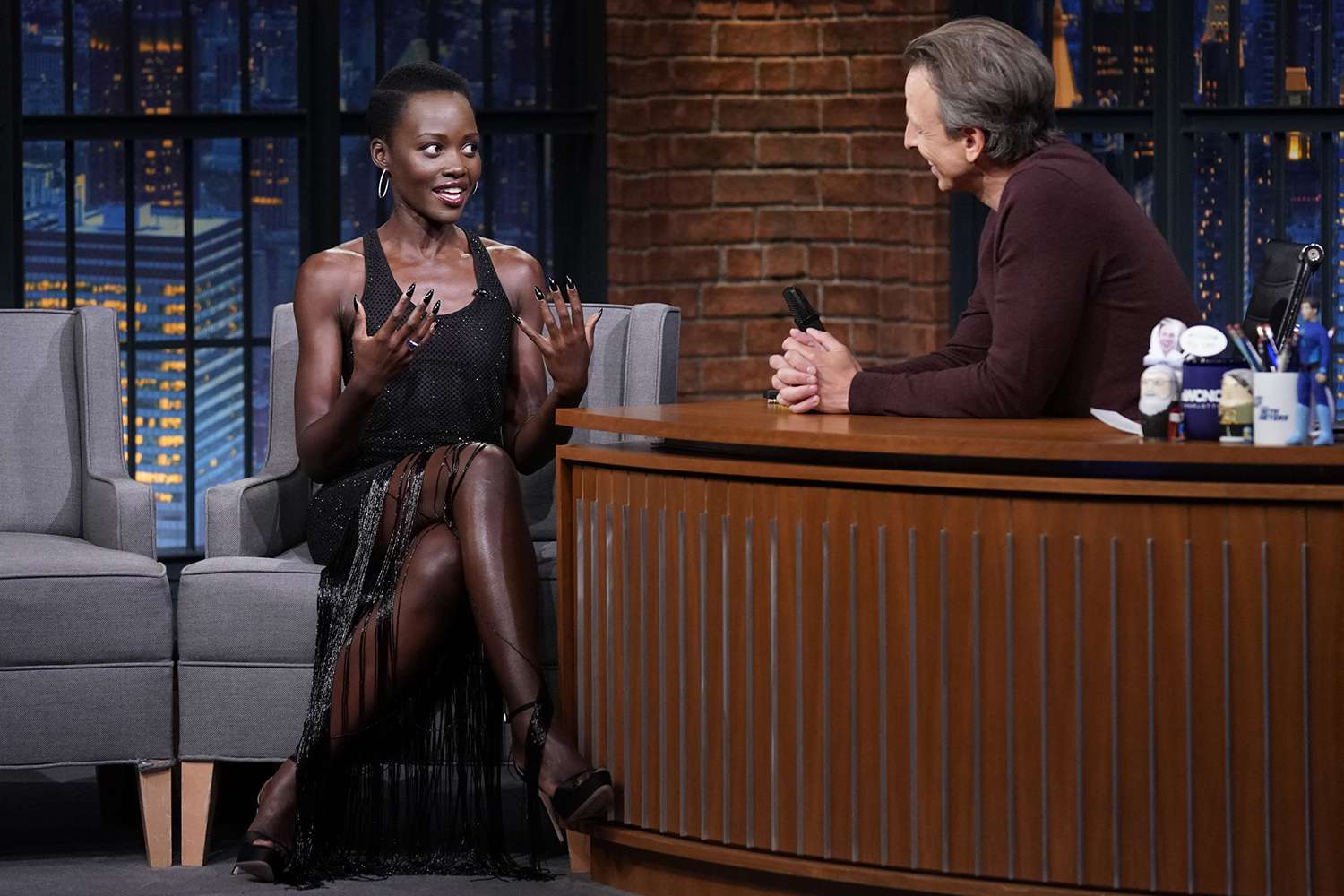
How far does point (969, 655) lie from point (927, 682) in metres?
0.07

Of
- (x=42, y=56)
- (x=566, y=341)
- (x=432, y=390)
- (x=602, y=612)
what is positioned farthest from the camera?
(x=42, y=56)

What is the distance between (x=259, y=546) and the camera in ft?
11.5

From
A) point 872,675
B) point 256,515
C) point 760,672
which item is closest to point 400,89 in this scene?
point 256,515

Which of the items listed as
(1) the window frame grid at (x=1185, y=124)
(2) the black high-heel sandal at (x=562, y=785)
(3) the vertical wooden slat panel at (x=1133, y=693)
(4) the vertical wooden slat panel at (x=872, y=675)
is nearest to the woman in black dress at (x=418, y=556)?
(2) the black high-heel sandal at (x=562, y=785)

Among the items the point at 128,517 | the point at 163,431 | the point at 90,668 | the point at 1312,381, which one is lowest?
the point at 90,668

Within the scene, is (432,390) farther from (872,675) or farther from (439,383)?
(872,675)

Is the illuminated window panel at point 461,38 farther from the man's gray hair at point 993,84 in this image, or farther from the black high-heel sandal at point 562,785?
Result: the black high-heel sandal at point 562,785

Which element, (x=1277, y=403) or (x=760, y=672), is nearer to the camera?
(x=1277, y=403)

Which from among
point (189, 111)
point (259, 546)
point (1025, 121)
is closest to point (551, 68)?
point (189, 111)

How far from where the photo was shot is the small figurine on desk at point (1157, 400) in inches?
100

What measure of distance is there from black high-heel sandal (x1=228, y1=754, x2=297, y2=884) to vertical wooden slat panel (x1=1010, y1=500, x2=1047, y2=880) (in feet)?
3.97

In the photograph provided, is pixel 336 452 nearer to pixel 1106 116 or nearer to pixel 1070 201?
pixel 1070 201

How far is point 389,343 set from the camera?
3033 millimetres

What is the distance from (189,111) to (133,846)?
7.65 ft
